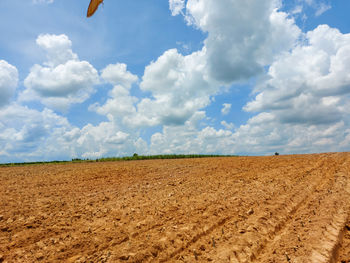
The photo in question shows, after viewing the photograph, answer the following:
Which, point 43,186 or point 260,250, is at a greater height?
point 43,186

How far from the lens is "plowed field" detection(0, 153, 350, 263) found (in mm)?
4223

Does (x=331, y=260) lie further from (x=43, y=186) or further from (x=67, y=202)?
(x=43, y=186)

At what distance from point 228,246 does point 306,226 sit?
6.86 ft

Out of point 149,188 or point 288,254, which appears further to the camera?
point 149,188

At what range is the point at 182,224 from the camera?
5.38 metres

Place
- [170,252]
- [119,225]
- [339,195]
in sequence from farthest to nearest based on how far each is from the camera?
[339,195] → [119,225] → [170,252]

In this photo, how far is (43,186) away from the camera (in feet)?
35.0

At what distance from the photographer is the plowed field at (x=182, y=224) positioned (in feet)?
13.9

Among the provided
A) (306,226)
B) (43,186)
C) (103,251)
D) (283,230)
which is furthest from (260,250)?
(43,186)

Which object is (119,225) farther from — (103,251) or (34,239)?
(34,239)

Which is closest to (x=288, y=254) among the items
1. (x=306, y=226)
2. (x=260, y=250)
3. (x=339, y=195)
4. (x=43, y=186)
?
(x=260, y=250)

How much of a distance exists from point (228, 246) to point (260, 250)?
1.96ft

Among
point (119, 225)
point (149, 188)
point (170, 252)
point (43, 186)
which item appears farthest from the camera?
point (43, 186)

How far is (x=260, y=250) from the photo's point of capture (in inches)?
169
